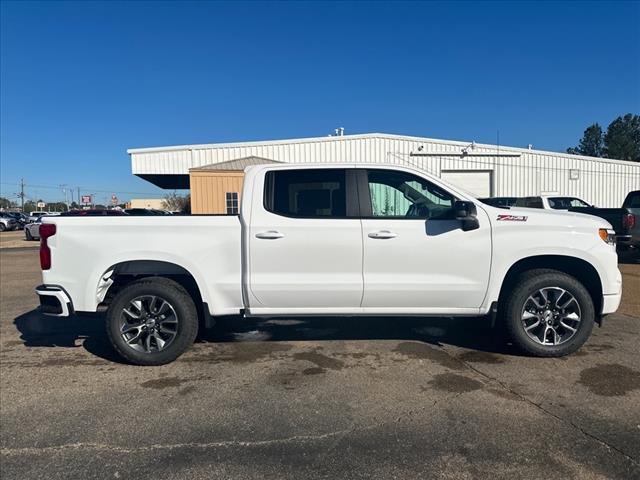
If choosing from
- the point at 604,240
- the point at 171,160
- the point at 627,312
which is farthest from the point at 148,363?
the point at 171,160

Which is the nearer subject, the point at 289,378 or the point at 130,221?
the point at 289,378

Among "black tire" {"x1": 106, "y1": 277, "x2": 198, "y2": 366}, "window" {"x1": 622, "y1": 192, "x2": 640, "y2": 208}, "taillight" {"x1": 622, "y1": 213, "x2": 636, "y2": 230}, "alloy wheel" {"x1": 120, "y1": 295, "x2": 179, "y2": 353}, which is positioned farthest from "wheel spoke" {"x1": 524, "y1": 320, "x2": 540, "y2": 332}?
"window" {"x1": 622, "y1": 192, "x2": 640, "y2": 208}

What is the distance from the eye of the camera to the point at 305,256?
4.61m

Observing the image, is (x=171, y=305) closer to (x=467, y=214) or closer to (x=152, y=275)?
(x=152, y=275)

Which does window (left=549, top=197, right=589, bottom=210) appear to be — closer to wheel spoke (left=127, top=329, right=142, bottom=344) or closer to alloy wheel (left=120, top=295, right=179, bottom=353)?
alloy wheel (left=120, top=295, right=179, bottom=353)

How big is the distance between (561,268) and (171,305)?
4049mm

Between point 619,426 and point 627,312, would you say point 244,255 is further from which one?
point 627,312

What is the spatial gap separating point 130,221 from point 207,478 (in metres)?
2.77

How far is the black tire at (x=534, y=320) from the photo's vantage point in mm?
4633

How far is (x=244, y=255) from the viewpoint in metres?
4.64

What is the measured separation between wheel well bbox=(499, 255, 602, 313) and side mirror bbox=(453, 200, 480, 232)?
64 cm

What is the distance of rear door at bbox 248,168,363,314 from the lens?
4.60m

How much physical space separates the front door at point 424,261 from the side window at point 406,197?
0.02 metres

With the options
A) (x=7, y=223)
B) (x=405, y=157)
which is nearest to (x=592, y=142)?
(x=405, y=157)
